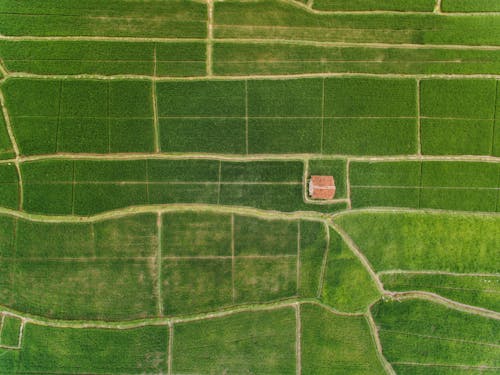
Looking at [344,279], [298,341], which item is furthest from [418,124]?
[298,341]

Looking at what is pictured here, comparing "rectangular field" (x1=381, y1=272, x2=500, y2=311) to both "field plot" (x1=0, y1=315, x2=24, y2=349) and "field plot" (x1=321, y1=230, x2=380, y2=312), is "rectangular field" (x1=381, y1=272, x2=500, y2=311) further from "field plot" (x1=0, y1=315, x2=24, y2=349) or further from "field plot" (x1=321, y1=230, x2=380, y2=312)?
"field plot" (x1=0, y1=315, x2=24, y2=349)

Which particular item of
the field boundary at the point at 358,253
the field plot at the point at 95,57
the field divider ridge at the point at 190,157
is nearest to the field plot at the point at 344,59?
the field plot at the point at 95,57

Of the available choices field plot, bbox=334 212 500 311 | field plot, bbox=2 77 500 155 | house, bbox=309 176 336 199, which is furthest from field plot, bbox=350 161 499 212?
house, bbox=309 176 336 199

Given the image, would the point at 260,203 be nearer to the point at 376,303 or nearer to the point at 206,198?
the point at 206,198

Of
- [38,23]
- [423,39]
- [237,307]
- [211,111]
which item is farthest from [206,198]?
[423,39]

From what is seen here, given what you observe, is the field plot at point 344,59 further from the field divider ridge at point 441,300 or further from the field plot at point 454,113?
the field divider ridge at point 441,300

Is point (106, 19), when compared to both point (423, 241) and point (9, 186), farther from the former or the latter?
point (423, 241)
